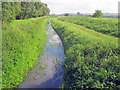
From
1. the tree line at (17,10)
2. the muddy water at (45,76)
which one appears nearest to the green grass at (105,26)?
the muddy water at (45,76)

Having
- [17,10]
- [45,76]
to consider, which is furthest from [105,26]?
[17,10]

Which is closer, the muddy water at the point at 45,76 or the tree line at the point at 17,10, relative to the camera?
the muddy water at the point at 45,76

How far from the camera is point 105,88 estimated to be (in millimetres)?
6789

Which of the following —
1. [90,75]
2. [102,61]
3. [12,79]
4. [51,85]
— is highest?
[102,61]

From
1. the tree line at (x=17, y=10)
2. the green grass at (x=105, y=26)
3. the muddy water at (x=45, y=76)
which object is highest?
the tree line at (x=17, y=10)

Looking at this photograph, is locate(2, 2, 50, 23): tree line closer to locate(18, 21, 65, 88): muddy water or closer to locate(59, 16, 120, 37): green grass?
locate(18, 21, 65, 88): muddy water

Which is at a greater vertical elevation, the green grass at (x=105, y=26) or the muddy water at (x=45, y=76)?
the green grass at (x=105, y=26)

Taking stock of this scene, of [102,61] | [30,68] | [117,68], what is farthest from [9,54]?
[117,68]

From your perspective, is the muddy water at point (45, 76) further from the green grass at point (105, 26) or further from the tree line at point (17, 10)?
the tree line at point (17, 10)

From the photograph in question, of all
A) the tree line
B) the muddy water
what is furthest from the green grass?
the tree line

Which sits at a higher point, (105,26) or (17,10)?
(17,10)

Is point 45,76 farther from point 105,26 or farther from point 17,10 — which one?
point 17,10

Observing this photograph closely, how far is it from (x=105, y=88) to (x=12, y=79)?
23.3 ft

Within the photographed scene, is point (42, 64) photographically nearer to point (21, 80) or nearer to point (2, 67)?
point (21, 80)
